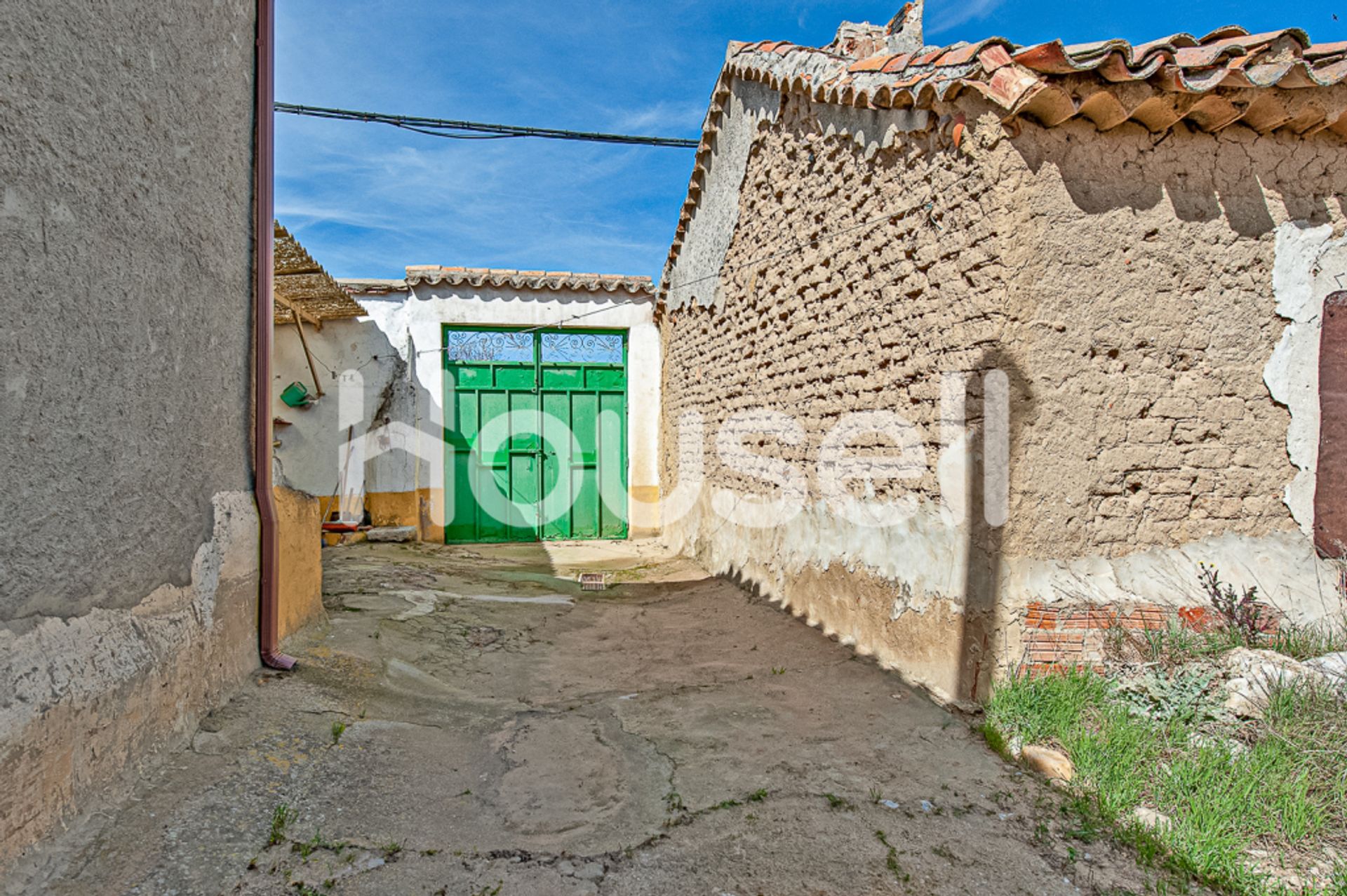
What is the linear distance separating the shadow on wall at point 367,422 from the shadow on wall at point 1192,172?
7.39m

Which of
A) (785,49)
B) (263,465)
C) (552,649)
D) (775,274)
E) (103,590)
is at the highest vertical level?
(785,49)

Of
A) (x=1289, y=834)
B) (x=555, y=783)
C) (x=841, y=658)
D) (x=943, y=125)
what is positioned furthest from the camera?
(x=841, y=658)

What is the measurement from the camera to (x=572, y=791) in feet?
8.59

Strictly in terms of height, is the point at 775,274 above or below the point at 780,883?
above

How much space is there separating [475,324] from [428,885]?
775 cm

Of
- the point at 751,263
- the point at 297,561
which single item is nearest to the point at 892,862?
the point at 297,561

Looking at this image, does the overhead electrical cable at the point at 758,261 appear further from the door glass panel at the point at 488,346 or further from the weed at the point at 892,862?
the weed at the point at 892,862

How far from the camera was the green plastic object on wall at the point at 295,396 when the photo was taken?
27.5 ft

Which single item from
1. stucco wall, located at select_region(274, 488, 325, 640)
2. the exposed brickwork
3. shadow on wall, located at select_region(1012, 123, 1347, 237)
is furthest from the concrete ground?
shadow on wall, located at select_region(1012, 123, 1347, 237)

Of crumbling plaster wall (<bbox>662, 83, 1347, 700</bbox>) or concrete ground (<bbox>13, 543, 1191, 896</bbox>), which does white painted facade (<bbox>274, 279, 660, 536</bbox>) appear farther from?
crumbling plaster wall (<bbox>662, 83, 1347, 700</bbox>)

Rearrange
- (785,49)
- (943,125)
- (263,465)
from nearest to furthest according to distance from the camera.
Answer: (263,465) → (943,125) → (785,49)

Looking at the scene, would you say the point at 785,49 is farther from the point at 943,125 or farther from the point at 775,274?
the point at 943,125

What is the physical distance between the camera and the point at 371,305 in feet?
28.9

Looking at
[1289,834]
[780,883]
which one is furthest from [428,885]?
[1289,834]
